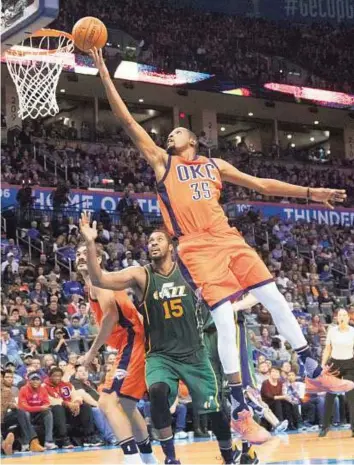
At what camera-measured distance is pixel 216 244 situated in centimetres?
604

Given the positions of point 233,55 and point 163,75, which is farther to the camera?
point 233,55

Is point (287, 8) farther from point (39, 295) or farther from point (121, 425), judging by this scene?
point (121, 425)

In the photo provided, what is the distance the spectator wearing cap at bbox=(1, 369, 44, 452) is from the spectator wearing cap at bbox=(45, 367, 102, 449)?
0.38 m

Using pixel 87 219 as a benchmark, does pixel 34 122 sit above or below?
above

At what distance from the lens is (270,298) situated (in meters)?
5.88

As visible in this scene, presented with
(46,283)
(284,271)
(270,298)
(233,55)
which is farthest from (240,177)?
(233,55)

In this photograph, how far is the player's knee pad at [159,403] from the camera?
5957 millimetres

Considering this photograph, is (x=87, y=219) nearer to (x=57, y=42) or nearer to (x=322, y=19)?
(x=57, y=42)

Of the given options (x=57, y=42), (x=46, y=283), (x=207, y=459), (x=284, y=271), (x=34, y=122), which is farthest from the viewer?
(x=34, y=122)

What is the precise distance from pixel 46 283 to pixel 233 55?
15.4 meters

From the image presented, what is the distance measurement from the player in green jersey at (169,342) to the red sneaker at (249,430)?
219 mm

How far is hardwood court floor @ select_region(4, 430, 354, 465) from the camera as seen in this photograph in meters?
8.02

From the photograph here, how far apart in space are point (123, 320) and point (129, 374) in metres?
0.43

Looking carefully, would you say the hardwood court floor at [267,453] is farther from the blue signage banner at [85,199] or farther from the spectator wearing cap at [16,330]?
the blue signage banner at [85,199]
